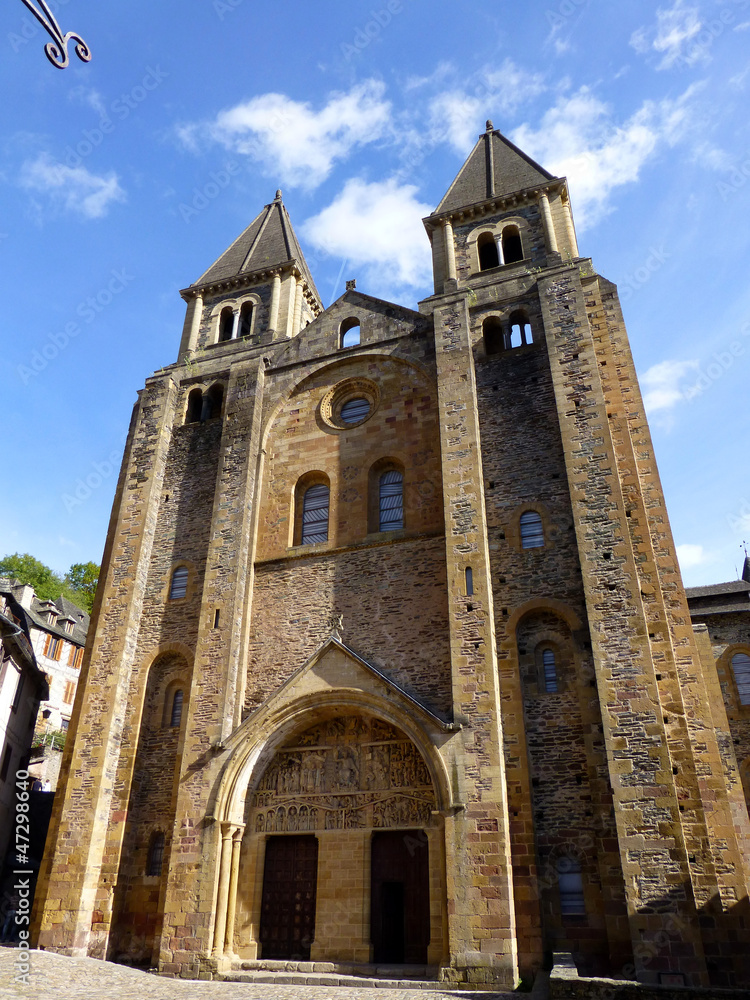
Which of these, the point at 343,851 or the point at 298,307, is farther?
the point at 298,307

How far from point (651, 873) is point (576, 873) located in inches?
61.6

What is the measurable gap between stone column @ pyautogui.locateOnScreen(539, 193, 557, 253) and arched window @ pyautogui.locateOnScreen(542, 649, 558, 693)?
12.5m

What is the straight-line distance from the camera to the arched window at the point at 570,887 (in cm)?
1349

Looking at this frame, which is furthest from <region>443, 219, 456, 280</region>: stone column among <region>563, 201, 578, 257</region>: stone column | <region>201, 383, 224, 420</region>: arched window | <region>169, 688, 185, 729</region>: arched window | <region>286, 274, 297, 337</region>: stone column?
<region>169, 688, 185, 729</region>: arched window

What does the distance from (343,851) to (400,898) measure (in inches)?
58.6

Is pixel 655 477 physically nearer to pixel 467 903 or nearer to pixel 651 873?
pixel 651 873

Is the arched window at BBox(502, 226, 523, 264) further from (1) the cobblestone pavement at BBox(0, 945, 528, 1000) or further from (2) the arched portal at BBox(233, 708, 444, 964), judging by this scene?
(1) the cobblestone pavement at BBox(0, 945, 528, 1000)

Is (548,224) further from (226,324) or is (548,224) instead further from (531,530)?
(226,324)

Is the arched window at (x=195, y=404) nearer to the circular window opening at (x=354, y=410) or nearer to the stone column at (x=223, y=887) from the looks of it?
the circular window opening at (x=354, y=410)

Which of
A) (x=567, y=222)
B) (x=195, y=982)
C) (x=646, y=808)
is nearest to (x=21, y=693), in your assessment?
(x=195, y=982)

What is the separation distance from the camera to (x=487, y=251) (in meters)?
24.0

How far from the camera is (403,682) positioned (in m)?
16.5

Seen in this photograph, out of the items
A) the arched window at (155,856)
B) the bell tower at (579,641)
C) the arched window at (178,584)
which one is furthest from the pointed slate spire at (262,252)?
the arched window at (155,856)

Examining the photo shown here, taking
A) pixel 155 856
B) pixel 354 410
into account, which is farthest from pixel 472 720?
pixel 354 410
